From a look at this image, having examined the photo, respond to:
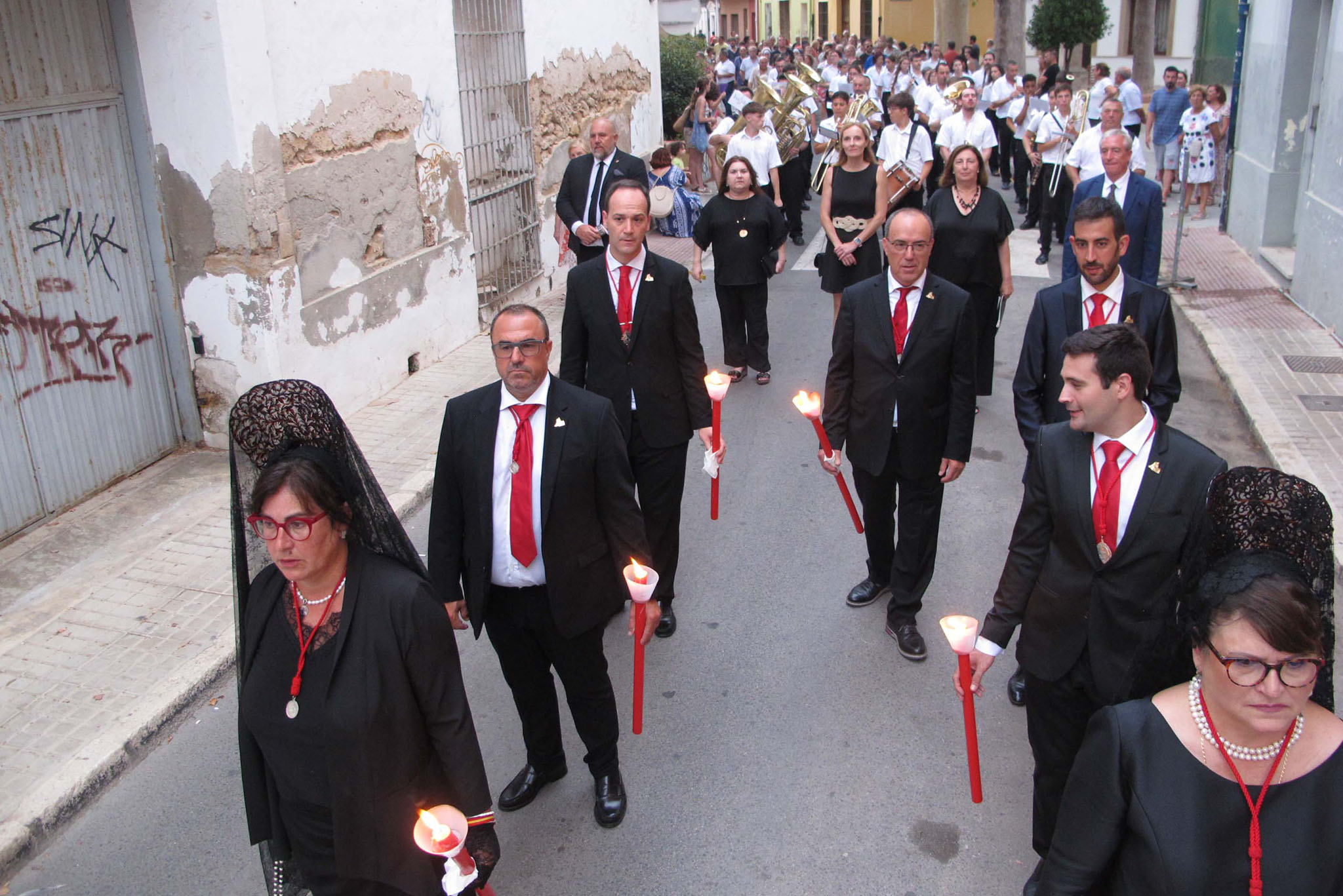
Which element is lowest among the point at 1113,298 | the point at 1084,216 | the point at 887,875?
the point at 887,875

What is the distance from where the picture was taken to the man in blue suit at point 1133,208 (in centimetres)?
724

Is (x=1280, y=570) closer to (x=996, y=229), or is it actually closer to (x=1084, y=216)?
(x=1084, y=216)

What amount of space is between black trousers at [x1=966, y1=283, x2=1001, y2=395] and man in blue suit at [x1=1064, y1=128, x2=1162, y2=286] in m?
0.53

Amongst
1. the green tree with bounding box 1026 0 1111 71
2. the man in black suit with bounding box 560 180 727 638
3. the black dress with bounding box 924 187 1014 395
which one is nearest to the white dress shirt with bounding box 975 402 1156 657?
the man in black suit with bounding box 560 180 727 638

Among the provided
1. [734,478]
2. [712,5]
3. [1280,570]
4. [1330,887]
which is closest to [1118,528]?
[1280,570]

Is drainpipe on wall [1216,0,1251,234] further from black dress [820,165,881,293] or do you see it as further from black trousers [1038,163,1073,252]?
black dress [820,165,881,293]

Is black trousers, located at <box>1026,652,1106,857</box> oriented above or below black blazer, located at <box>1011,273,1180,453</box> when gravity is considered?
below

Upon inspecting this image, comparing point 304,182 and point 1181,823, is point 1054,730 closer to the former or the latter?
point 1181,823

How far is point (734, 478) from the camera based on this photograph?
789 centimetres

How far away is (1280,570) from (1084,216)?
309cm

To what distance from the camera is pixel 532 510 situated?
159 inches

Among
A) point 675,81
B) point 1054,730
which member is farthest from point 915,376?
point 675,81

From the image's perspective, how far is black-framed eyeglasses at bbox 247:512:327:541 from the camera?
9.34 ft

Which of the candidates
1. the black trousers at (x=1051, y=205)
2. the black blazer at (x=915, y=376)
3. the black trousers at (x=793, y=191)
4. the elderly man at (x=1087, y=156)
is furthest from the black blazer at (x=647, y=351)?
the black trousers at (x=793, y=191)
